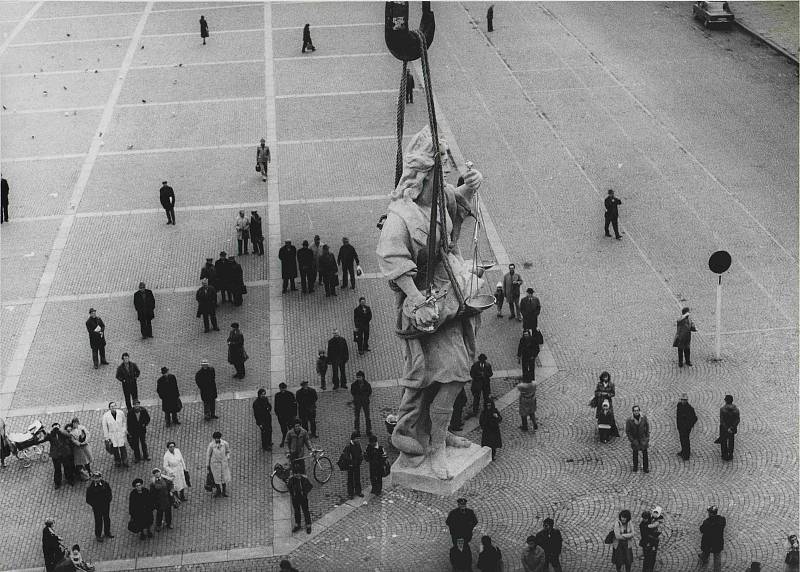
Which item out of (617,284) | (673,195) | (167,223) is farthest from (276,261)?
(673,195)

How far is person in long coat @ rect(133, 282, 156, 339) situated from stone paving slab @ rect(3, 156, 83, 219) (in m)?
8.67

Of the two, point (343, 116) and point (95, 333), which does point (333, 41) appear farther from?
point (95, 333)

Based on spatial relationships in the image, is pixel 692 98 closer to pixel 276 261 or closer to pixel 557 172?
pixel 557 172

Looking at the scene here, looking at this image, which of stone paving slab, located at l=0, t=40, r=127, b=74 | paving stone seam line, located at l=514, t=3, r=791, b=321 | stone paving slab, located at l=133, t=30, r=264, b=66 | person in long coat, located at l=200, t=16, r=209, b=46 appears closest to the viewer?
paving stone seam line, located at l=514, t=3, r=791, b=321

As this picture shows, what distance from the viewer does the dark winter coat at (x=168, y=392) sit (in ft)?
81.0

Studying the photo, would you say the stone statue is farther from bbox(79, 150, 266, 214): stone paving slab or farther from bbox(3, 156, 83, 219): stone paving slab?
bbox(3, 156, 83, 219): stone paving slab

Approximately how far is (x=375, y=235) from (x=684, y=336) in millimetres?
10161

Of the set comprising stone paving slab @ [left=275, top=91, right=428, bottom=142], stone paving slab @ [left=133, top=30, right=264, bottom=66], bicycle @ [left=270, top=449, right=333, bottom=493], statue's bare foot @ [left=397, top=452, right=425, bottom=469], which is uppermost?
stone paving slab @ [left=133, top=30, right=264, bottom=66]

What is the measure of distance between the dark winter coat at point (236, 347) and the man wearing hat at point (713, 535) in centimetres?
1046

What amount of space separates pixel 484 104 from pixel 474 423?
2107 centimetres

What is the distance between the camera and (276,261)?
108 feet

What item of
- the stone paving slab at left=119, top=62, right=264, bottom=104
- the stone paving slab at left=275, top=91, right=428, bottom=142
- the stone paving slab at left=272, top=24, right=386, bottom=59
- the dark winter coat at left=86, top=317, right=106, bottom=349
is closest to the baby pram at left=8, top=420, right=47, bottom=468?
the dark winter coat at left=86, top=317, right=106, bottom=349

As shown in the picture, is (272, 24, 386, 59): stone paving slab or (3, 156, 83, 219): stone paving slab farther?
(272, 24, 386, 59): stone paving slab

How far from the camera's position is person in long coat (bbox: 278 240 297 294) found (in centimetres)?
3045
